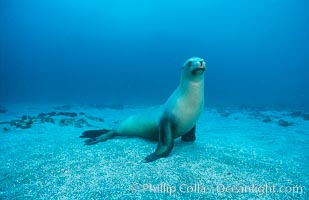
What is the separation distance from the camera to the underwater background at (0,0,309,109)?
109 meters

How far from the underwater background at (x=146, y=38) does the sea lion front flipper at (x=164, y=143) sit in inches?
3694

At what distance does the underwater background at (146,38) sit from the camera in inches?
4304

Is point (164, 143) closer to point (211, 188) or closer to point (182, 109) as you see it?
point (182, 109)

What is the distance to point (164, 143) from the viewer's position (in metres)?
3.46

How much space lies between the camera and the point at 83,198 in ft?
6.76

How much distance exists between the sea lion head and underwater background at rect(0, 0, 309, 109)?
308 ft

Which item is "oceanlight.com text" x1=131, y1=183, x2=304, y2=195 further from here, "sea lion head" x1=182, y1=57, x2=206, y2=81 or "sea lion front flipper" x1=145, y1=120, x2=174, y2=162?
"sea lion head" x1=182, y1=57, x2=206, y2=81

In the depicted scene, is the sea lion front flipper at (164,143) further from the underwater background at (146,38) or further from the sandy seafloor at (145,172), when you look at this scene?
the underwater background at (146,38)

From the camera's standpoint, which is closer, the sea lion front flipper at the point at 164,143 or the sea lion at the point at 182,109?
the sea lion front flipper at the point at 164,143

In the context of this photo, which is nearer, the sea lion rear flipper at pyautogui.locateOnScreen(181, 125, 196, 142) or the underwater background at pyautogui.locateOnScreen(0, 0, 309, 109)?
the sea lion rear flipper at pyautogui.locateOnScreen(181, 125, 196, 142)

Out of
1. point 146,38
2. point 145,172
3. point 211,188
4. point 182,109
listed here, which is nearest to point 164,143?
point 182,109

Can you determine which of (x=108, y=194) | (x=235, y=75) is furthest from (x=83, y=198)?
(x=235, y=75)

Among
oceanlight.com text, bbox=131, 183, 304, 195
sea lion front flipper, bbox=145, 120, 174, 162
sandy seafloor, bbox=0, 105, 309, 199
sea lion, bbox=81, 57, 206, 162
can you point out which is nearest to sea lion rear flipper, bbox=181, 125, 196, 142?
sandy seafloor, bbox=0, 105, 309, 199

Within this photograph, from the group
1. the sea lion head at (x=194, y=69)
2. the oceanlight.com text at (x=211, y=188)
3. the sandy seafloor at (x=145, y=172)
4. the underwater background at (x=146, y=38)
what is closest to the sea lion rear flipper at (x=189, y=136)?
the sandy seafloor at (x=145, y=172)
